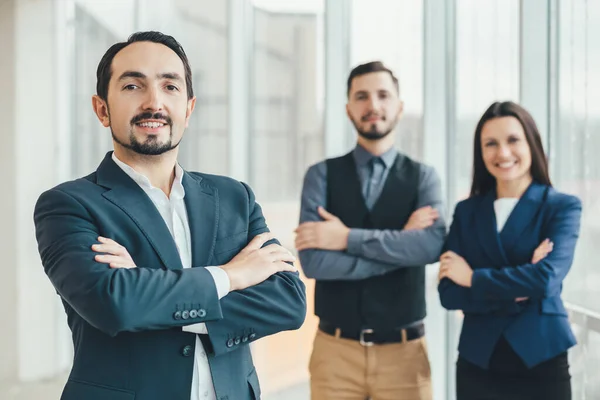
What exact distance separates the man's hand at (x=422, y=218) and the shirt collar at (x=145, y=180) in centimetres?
125

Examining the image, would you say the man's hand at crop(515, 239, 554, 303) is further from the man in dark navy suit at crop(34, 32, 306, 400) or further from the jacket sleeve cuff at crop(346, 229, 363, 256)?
the man in dark navy suit at crop(34, 32, 306, 400)

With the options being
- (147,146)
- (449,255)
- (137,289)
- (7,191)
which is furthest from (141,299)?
(7,191)

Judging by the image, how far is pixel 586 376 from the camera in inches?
111

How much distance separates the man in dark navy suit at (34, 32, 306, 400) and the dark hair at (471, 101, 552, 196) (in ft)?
3.93

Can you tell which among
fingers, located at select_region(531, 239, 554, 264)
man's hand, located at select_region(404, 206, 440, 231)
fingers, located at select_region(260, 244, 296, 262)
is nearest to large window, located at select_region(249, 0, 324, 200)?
man's hand, located at select_region(404, 206, 440, 231)

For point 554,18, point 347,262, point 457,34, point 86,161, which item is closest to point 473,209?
point 347,262

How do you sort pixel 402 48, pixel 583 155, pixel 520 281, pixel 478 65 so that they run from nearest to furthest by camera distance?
pixel 520 281
pixel 583 155
pixel 478 65
pixel 402 48

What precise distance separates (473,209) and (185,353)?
143 centimetres

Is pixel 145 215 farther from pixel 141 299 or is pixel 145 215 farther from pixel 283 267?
pixel 283 267

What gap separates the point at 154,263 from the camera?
1.51 m

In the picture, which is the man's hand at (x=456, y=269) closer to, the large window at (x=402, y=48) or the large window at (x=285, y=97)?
the large window at (x=402, y=48)

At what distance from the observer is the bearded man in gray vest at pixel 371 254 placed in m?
2.60

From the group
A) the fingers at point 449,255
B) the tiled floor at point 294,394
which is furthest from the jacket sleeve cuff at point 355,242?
the tiled floor at point 294,394

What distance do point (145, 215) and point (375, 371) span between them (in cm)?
146
